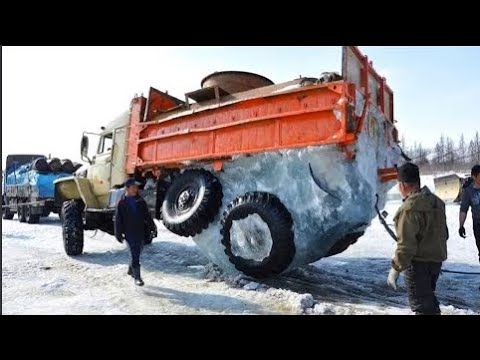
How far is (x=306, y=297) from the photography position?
4.74 metres

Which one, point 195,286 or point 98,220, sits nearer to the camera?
point 195,286

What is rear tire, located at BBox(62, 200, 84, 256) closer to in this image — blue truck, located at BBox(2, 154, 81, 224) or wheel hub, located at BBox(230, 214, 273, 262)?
wheel hub, located at BBox(230, 214, 273, 262)

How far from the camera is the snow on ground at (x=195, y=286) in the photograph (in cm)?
476

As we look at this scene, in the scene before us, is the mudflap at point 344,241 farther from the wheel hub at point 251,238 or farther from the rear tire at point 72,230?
the rear tire at point 72,230

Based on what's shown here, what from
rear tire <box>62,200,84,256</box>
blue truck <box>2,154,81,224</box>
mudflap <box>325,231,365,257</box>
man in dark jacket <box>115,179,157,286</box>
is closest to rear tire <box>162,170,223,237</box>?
man in dark jacket <box>115,179,157,286</box>

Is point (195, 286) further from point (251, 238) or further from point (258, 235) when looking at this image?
point (258, 235)

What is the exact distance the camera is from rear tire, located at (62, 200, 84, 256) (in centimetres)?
858

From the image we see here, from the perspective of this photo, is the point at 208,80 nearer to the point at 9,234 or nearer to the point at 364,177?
the point at 364,177

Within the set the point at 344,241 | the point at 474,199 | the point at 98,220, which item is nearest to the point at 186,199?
the point at 344,241

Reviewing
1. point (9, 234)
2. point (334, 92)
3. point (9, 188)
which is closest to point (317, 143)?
point (334, 92)

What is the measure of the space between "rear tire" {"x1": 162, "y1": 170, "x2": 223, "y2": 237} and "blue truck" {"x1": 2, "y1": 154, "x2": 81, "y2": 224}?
990 cm

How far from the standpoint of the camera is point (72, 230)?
8656mm

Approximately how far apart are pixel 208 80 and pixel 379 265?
496 cm

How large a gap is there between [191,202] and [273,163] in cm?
165
